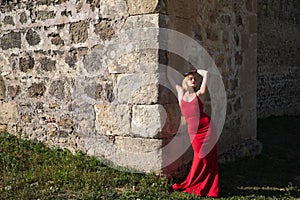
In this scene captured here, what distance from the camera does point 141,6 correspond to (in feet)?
14.9

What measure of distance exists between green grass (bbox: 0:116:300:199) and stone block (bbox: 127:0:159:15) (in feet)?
5.60

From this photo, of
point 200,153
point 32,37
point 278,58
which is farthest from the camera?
point 278,58

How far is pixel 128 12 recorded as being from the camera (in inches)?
183

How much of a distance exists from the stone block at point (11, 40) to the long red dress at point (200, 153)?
2491mm

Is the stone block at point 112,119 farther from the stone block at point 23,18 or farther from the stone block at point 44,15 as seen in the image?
the stone block at point 23,18

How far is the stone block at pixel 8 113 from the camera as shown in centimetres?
579

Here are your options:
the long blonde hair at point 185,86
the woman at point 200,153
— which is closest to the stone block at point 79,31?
the long blonde hair at point 185,86

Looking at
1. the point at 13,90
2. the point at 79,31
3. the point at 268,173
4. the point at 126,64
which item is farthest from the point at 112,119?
the point at 268,173

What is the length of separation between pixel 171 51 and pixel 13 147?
238cm

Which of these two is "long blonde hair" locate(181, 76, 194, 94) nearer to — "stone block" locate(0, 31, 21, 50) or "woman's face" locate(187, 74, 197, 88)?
"woman's face" locate(187, 74, 197, 88)

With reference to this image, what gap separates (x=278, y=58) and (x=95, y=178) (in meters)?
8.64

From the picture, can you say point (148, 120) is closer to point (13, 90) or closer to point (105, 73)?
point (105, 73)

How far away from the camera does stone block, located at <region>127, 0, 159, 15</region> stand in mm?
4477

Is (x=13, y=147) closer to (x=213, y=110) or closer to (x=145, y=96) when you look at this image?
(x=145, y=96)
